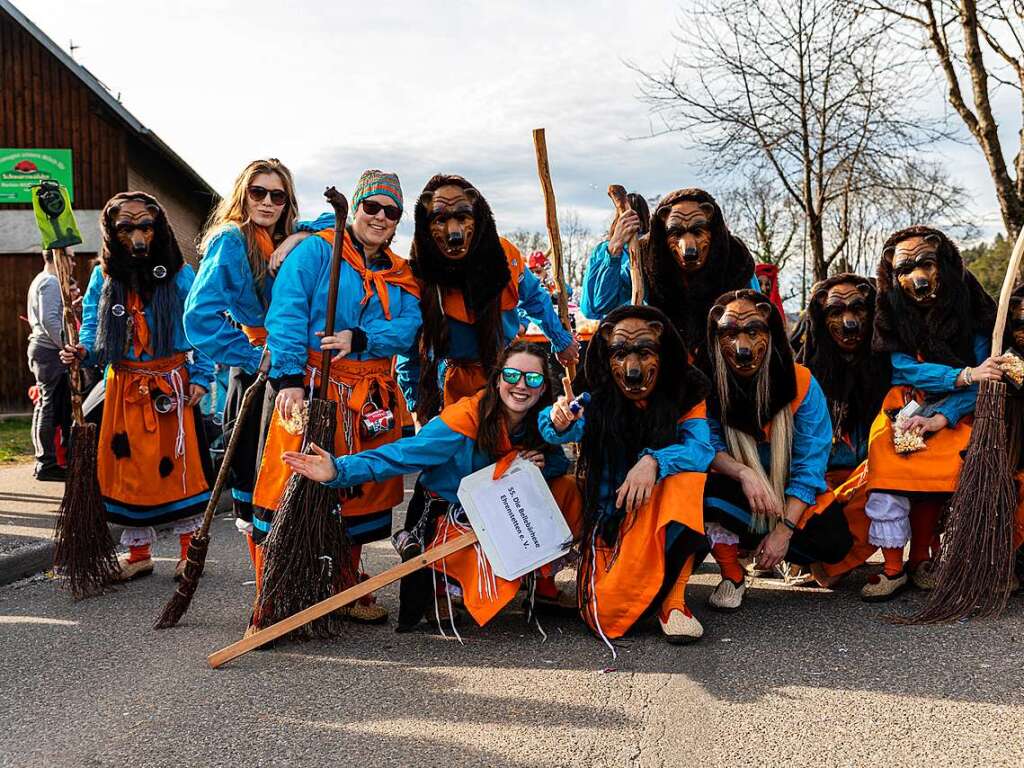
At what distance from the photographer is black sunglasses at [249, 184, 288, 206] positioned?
4488 mm

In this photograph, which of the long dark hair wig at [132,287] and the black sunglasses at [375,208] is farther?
the long dark hair wig at [132,287]

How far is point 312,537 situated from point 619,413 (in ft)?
4.51

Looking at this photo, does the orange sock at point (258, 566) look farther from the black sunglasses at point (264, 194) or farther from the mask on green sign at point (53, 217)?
the mask on green sign at point (53, 217)

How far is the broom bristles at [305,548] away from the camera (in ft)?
12.4

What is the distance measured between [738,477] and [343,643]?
1835 millimetres

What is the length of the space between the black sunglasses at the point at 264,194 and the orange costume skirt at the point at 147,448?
1.08 meters

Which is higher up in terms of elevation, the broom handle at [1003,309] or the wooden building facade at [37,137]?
the wooden building facade at [37,137]

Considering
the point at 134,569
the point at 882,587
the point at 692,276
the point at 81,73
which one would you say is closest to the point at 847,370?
the point at 692,276

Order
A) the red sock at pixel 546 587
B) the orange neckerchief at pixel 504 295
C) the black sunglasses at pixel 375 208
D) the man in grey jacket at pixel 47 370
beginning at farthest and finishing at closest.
Answer: the man in grey jacket at pixel 47 370
the orange neckerchief at pixel 504 295
the red sock at pixel 546 587
the black sunglasses at pixel 375 208

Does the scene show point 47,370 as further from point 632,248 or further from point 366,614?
point 632,248

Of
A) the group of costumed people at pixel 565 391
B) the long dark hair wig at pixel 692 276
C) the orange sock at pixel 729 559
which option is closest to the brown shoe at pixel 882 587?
the group of costumed people at pixel 565 391

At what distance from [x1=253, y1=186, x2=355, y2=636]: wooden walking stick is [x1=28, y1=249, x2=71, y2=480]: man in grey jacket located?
161 inches

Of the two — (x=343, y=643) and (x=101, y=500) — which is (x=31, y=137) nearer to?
(x=101, y=500)

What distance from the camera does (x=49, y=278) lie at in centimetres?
710
